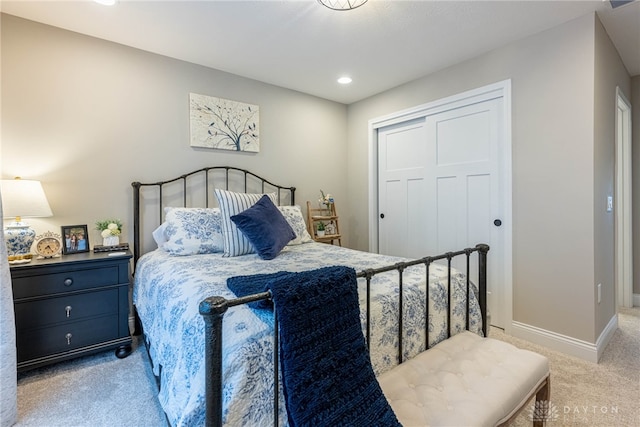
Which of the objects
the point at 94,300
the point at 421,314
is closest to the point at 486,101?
the point at 421,314

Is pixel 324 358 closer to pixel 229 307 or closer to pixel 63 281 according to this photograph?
pixel 229 307

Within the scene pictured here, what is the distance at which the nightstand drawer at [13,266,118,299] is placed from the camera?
6.02ft

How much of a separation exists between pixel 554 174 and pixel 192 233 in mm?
2835

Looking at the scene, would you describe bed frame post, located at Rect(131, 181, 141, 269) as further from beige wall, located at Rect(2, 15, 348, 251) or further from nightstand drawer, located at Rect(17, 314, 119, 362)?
nightstand drawer, located at Rect(17, 314, 119, 362)

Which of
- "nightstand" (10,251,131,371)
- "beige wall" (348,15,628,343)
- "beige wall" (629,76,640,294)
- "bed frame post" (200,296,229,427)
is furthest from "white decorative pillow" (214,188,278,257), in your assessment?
"beige wall" (629,76,640,294)

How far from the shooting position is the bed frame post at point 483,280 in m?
1.77

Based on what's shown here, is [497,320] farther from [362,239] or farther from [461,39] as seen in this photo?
[461,39]

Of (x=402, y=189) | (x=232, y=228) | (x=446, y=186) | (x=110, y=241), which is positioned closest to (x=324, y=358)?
(x=232, y=228)

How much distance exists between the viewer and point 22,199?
1.93 metres

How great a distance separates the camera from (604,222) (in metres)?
2.31

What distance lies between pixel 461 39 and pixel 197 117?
7.99 feet

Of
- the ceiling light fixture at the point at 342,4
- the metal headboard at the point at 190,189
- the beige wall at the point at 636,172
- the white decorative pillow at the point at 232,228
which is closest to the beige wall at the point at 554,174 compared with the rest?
the beige wall at the point at 636,172

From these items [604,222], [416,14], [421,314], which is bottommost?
[421,314]

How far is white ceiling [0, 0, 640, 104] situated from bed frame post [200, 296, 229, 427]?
2.03 m
